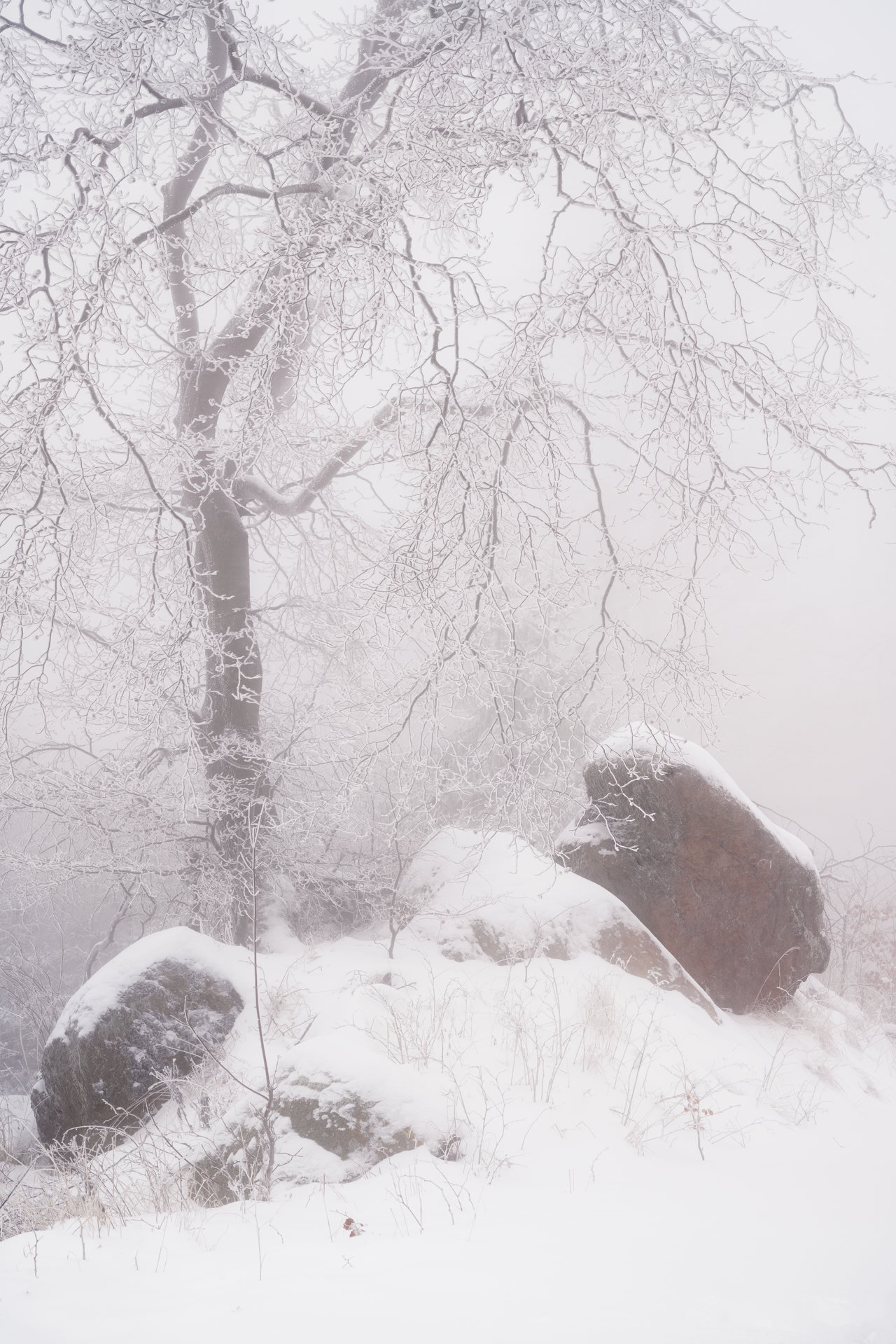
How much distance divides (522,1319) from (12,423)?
3.04 m

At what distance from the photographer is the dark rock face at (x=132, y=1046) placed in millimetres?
4391

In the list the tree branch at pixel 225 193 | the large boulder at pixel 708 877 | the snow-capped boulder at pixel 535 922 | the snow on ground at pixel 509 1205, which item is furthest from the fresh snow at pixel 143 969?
the tree branch at pixel 225 193

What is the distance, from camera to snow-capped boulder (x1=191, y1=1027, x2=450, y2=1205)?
9.37 ft

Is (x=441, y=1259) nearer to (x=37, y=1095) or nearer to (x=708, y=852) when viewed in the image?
(x=37, y=1095)

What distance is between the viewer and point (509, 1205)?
94.3 inches

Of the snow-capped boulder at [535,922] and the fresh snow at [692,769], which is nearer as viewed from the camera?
the snow-capped boulder at [535,922]

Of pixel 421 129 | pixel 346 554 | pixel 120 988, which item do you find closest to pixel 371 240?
pixel 421 129

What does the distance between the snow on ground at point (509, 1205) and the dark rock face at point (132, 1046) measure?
0.63 ft

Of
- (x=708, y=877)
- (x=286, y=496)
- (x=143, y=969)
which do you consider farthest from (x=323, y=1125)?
(x=286, y=496)

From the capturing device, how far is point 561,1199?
8.08 ft

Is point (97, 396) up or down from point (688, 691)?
up

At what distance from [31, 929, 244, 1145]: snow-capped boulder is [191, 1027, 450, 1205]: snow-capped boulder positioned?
134cm

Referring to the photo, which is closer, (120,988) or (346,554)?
(120,988)

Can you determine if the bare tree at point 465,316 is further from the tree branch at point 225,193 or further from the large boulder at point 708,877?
the large boulder at point 708,877
